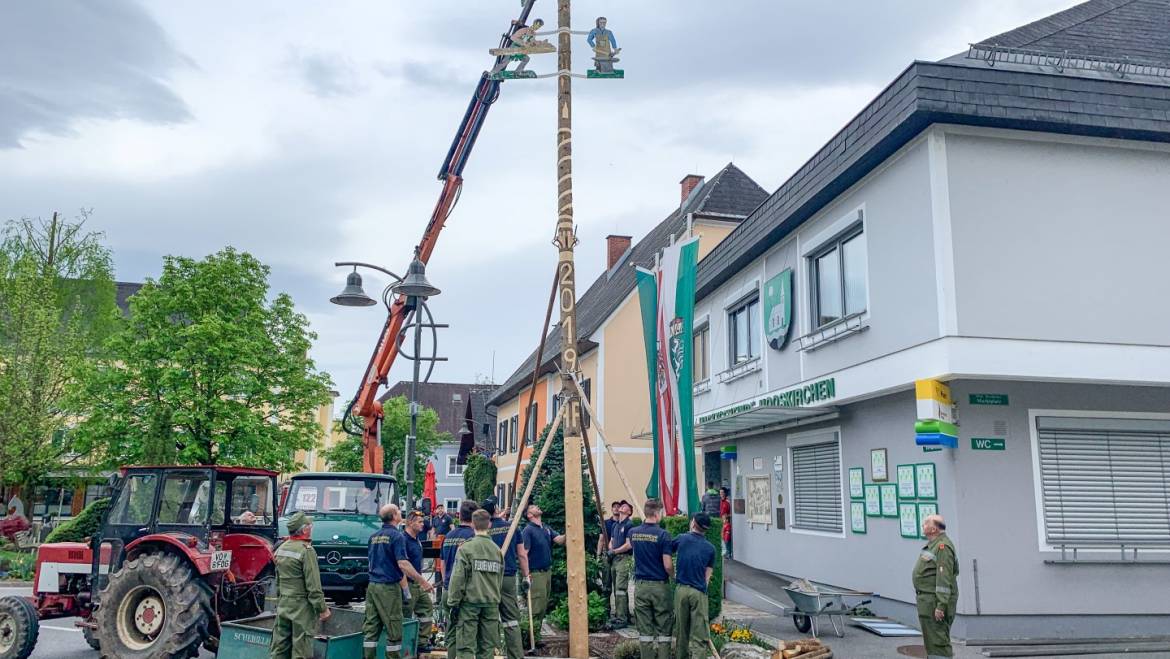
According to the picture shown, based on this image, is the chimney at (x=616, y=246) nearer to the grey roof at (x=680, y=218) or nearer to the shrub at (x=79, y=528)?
the grey roof at (x=680, y=218)

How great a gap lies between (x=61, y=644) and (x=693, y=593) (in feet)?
26.1

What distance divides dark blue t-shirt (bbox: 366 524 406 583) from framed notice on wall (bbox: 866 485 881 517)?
23.1 ft

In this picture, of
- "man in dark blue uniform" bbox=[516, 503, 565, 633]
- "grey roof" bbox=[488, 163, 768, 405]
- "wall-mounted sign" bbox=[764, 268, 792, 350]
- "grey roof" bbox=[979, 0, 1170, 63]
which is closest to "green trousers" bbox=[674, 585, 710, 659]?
"man in dark blue uniform" bbox=[516, 503, 565, 633]

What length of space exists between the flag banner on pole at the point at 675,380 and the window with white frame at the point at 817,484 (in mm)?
4099

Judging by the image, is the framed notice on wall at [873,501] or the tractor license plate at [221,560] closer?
the tractor license plate at [221,560]

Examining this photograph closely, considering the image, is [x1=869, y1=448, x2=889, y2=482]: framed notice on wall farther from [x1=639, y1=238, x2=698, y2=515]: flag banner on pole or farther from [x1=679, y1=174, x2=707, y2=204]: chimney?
[x1=679, y1=174, x2=707, y2=204]: chimney

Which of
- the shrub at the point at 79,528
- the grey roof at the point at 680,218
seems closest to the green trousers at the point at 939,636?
the shrub at the point at 79,528

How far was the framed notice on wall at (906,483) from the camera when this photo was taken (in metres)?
11.4

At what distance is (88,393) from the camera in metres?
23.0

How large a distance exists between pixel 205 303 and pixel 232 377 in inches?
105

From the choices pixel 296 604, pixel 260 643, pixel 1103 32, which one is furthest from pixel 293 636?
pixel 1103 32

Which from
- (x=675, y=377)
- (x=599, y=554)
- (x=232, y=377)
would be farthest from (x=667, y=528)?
Answer: (x=232, y=377)

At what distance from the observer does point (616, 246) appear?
37.7m

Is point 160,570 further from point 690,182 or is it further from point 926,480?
point 690,182
